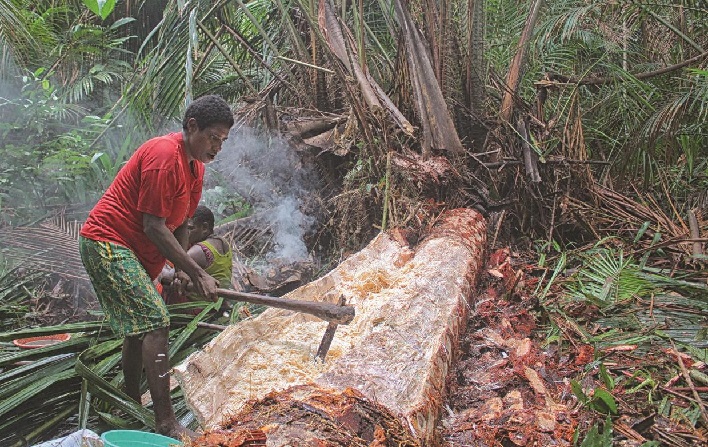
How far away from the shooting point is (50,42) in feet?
24.1

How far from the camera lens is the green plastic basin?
221cm

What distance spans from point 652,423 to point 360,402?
3.59 feet

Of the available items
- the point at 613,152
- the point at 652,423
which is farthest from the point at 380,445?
the point at 613,152

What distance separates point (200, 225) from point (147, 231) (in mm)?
1669

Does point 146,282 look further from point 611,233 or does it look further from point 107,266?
point 611,233

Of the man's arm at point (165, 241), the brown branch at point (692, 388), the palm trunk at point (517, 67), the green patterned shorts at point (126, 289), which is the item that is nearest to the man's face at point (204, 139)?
the man's arm at point (165, 241)

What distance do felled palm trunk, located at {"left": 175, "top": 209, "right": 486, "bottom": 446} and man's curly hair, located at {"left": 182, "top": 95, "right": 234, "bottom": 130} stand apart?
92 centimetres

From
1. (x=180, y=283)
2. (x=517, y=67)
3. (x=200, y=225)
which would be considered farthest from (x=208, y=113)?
(x=517, y=67)


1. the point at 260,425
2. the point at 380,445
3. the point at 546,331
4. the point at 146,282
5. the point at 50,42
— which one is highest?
the point at 50,42

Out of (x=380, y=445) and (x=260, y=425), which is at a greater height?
(x=260, y=425)

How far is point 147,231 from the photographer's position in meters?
2.81

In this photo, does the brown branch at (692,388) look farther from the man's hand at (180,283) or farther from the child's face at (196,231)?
the child's face at (196,231)

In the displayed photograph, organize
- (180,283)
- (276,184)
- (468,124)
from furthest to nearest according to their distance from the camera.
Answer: (276,184) → (468,124) → (180,283)

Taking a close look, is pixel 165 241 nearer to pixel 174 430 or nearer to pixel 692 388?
pixel 174 430
